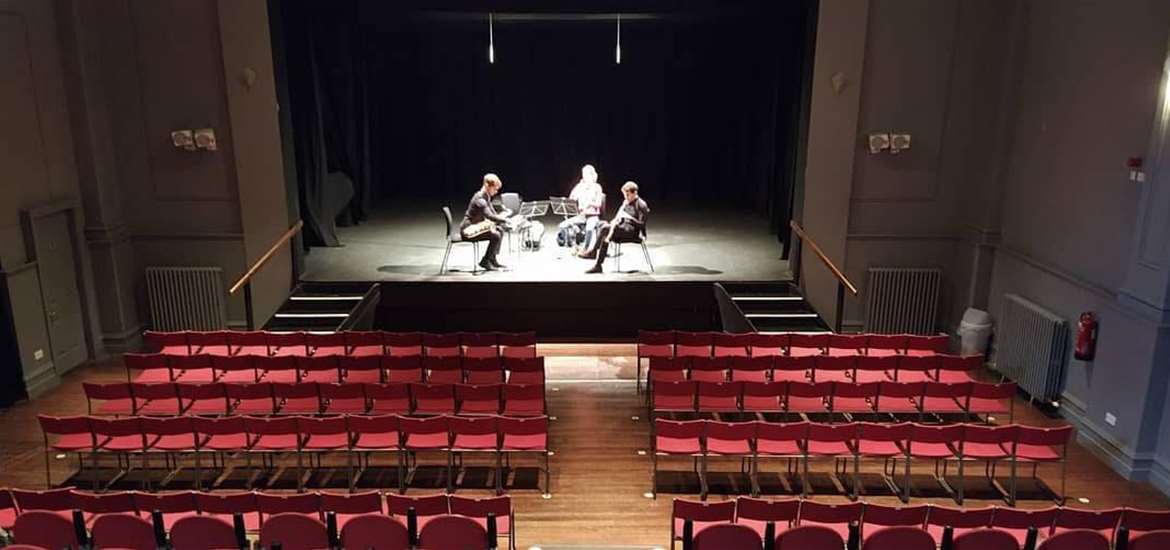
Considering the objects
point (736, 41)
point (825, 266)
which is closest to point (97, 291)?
point (825, 266)

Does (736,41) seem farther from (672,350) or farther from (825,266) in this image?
(672,350)

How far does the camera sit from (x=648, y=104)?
16.1 m

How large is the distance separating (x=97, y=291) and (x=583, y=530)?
7.61m

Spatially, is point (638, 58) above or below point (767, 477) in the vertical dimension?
above

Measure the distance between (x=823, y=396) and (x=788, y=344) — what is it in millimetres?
1479

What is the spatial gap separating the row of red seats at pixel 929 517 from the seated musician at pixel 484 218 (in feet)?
20.0

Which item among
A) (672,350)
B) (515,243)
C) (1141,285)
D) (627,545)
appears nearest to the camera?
(627,545)

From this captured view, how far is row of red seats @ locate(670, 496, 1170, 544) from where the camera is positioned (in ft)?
18.5

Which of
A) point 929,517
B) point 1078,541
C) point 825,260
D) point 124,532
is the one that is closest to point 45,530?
point 124,532

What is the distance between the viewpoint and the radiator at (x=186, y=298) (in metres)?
11.1

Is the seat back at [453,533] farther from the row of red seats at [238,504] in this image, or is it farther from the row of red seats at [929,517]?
the row of red seats at [929,517]

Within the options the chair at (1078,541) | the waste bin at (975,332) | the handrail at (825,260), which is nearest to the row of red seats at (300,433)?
the chair at (1078,541)

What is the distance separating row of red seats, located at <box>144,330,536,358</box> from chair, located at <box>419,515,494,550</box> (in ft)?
12.4

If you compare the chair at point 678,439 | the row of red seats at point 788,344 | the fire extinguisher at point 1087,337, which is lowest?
the chair at point 678,439
